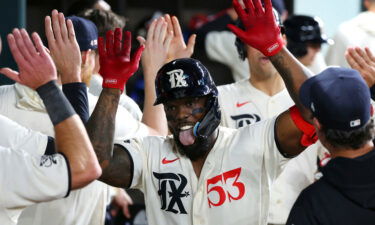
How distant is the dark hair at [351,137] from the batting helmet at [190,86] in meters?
0.72

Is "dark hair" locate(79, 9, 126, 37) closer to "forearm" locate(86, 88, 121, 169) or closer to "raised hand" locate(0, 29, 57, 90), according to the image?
"forearm" locate(86, 88, 121, 169)

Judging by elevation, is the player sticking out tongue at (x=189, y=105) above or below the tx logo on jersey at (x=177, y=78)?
below

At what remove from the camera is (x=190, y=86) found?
3781mm

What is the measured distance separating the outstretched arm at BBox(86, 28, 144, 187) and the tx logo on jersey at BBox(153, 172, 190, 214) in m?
0.15

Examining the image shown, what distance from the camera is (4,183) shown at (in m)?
3.10

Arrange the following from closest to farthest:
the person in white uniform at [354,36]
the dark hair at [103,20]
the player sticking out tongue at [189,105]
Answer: the player sticking out tongue at [189,105] < the dark hair at [103,20] < the person in white uniform at [354,36]

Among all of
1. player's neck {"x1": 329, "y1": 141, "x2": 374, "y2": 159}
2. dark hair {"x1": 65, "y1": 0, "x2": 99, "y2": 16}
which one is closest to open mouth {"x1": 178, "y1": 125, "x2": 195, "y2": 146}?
player's neck {"x1": 329, "y1": 141, "x2": 374, "y2": 159}

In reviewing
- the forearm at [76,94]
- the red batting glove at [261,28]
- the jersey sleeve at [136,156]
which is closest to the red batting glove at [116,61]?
the forearm at [76,94]

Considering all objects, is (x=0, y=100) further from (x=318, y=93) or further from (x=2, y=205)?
(x=318, y=93)

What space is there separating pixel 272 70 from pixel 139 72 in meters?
2.88

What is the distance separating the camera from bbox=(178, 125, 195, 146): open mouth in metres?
3.72

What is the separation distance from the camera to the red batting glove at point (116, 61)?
377 centimetres

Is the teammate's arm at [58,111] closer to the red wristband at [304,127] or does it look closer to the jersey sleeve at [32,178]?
the jersey sleeve at [32,178]

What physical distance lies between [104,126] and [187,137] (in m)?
0.35
